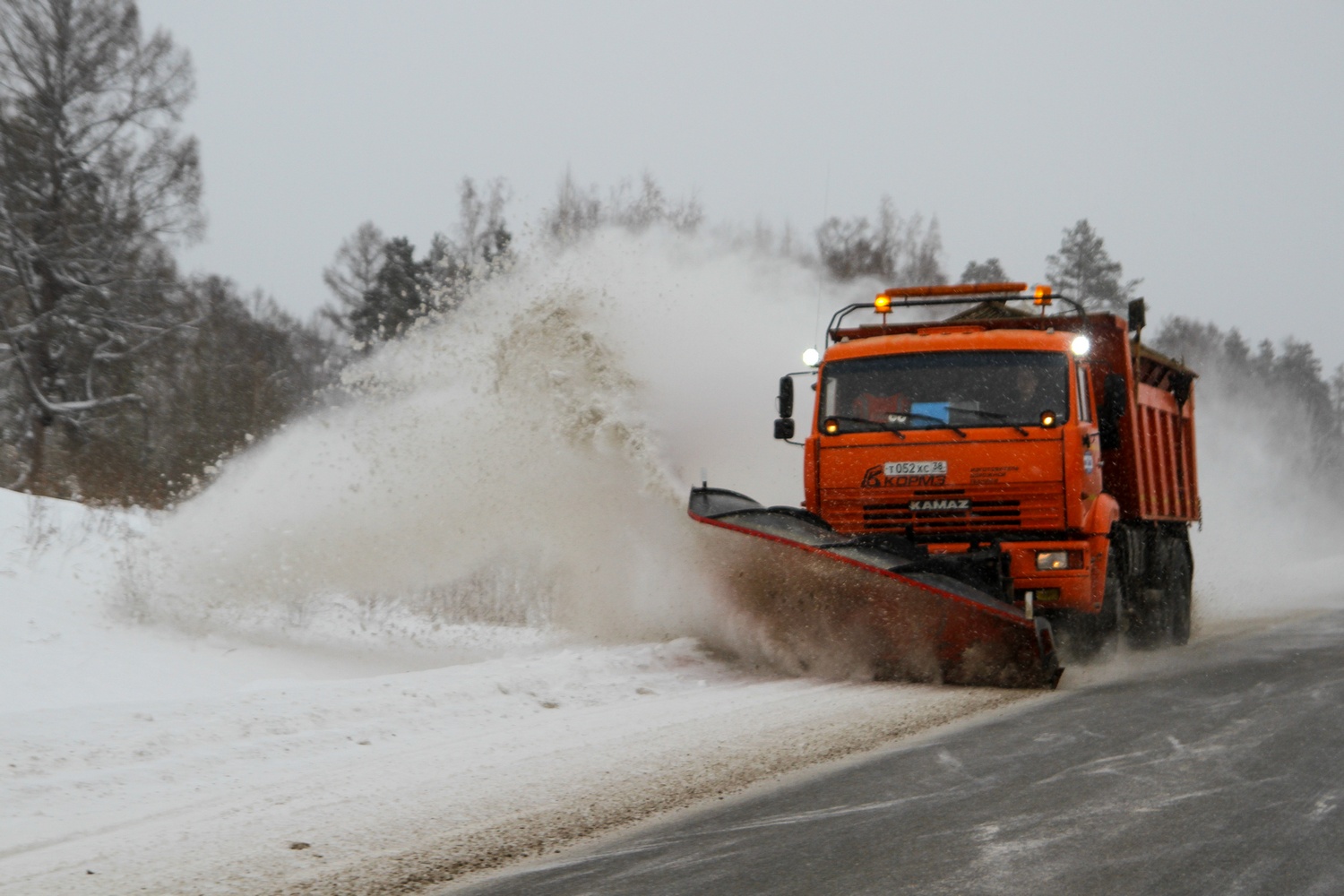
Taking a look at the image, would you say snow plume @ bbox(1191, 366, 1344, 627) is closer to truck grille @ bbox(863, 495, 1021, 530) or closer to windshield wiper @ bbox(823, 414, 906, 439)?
truck grille @ bbox(863, 495, 1021, 530)

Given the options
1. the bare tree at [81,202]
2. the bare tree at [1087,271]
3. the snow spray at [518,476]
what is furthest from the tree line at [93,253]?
the bare tree at [1087,271]

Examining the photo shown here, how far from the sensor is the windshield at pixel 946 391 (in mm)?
10008

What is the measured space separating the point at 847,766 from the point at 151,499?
15749mm

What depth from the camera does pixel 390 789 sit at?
601 cm

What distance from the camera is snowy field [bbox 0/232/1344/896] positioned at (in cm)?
547

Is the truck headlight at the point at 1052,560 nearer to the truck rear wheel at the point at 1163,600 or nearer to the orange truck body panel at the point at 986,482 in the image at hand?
the orange truck body panel at the point at 986,482

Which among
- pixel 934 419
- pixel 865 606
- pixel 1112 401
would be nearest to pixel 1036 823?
pixel 865 606

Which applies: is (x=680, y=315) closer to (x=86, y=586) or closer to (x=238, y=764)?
(x=86, y=586)

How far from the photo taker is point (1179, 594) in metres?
14.2

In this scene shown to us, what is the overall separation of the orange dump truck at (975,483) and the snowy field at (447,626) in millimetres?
551

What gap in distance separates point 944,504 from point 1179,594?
5700 millimetres

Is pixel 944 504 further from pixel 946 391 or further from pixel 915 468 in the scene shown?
pixel 946 391

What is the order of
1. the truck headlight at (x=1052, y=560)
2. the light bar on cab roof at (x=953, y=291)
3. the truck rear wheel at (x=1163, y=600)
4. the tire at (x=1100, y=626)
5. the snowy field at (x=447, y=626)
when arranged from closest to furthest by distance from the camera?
the snowy field at (x=447, y=626) → the truck headlight at (x=1052, y=560) → the tire at (x=1100, y=626) → the light bar on cab roof at (x=953, y=291) → the truck rear wheel at (x=1163, y=600)

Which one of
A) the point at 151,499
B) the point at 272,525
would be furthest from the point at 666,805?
the point at 151,499
